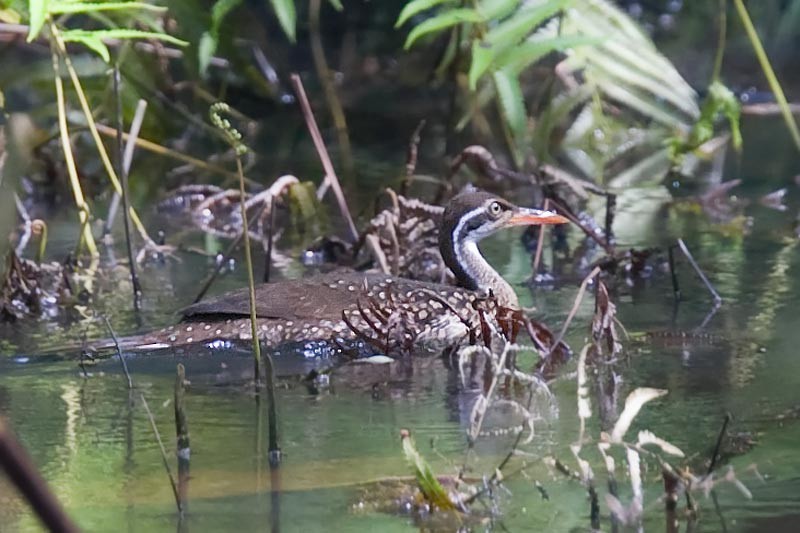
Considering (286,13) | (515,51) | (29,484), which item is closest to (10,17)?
(286,13)

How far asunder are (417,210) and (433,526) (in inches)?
167

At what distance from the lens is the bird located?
6.59 metres

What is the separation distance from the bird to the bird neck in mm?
142

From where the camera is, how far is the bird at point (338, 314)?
6594 millimetres

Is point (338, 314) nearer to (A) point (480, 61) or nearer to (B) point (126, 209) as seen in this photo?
(B) point (126, 209)

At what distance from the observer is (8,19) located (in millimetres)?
8156

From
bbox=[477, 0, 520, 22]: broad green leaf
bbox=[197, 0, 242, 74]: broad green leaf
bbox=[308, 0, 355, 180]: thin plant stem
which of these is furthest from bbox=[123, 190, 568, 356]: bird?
bbox=[308, 0, 355, 180]: thin plant stem

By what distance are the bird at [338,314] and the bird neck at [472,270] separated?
0.47 ft

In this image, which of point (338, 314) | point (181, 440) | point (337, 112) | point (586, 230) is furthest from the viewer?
point (337, 112)

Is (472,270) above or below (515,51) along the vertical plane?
below

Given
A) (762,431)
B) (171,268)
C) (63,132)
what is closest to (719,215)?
(171,268)

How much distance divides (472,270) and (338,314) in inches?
35.4

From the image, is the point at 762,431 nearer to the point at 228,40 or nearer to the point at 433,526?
the point at 433,526

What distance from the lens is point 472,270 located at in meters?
7.46
